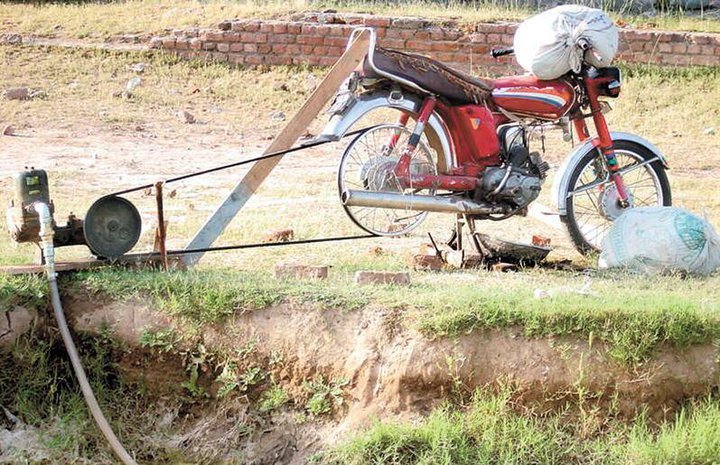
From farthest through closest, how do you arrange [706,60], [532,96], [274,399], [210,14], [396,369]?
[210,14], [706,60], [532,96], [274,399], [396,369]

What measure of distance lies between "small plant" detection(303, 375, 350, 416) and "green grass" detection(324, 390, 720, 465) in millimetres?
224

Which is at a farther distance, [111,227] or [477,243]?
[477,243]

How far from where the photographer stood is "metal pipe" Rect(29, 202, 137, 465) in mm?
4793

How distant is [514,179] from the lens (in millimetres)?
6133

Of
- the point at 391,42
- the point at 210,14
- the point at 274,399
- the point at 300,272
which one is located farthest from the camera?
the point at 210,14

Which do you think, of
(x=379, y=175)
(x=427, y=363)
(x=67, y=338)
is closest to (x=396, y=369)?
(x=427, y=363)

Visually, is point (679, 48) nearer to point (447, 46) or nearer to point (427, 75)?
point (447, 46)

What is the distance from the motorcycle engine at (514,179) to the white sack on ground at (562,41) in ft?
1.43

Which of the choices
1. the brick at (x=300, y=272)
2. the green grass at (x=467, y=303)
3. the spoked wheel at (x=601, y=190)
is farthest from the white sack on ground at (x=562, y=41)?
the brick at (x=300, y=272)

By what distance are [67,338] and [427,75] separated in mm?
2291

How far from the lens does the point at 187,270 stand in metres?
5.55

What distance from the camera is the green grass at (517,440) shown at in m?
4.77

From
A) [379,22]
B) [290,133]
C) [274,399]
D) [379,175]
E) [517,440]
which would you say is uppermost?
[379,22]

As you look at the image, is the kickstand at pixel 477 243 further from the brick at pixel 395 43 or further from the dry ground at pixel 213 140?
the brick at pixel 395 43
